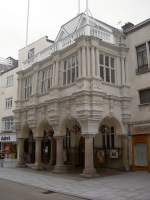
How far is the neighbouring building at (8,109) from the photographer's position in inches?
1369

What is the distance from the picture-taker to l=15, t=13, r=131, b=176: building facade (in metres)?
17.9

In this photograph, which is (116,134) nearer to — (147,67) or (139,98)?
(139,98)

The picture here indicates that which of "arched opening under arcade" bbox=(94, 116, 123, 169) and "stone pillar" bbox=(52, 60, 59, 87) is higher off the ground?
"stone pillar" bbox=(52, 60, 59, 87)

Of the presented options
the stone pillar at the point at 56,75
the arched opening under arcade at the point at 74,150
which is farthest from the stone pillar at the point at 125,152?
the stone pillar at the point at 56,75

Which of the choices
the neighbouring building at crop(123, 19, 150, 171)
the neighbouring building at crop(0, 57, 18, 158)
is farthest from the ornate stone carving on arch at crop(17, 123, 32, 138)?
the neighbouring building at crop(123, 19, 150, 171)

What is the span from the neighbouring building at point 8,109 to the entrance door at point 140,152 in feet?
61.2

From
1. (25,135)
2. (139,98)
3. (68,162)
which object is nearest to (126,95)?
(139,98)

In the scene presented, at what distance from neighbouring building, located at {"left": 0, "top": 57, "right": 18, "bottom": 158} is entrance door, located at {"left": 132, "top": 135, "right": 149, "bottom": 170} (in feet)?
61.2

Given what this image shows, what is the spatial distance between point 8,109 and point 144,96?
2139cm

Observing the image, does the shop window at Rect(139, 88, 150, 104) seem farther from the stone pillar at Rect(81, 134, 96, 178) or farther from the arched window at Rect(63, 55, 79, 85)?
the stone pillar at Rect(81, 134, 96, 178)

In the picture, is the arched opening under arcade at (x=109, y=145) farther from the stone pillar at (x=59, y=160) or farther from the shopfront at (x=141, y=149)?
the stone pillar at (x=59, y=160)

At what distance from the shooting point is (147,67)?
19.6 metres

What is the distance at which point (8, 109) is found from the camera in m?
35.8

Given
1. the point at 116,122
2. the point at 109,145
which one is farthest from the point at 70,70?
the point at 109,145
